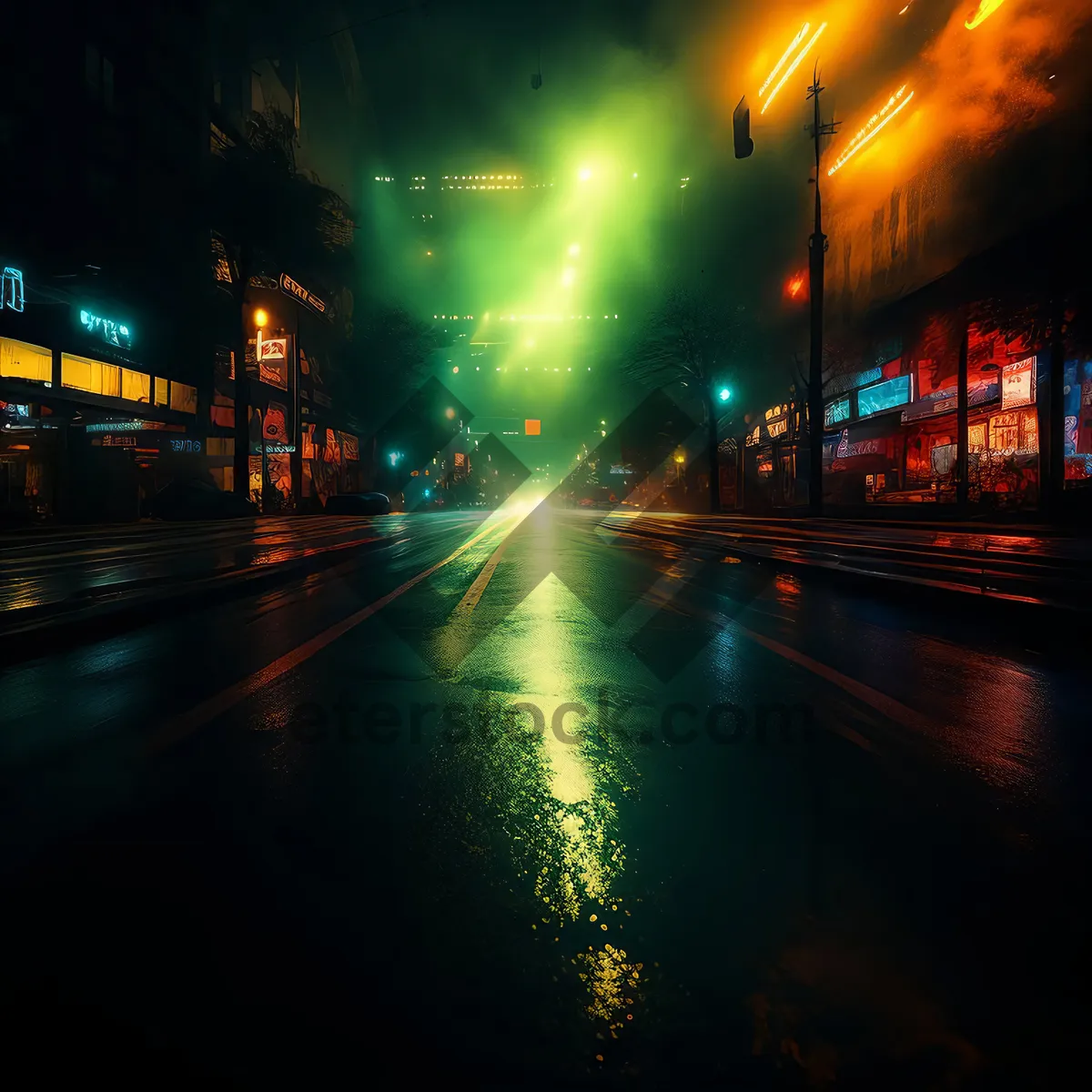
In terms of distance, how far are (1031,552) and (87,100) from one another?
113 feet

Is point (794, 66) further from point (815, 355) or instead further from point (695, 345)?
point (815, 355)

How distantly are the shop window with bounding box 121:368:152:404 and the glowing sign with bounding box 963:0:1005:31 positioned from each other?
113 ft

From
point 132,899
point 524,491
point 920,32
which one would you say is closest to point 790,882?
point 132,899

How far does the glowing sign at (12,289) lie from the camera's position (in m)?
22.8

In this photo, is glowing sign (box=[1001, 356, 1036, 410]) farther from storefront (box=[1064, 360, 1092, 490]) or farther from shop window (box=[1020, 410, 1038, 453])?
storefront (box=[1064, 360, 1092, 490])

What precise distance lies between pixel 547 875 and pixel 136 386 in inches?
1336

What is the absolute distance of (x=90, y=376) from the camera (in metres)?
27.2

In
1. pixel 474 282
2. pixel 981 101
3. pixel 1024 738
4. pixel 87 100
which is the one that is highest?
pixel 474 282

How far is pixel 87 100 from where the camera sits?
86.7 ft

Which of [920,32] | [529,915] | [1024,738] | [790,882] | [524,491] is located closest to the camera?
[529,915]

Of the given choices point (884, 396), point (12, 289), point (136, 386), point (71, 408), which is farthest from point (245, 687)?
point (884, 396)

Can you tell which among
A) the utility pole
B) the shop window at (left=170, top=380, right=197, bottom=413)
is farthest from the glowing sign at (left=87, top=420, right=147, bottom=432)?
the utility pole

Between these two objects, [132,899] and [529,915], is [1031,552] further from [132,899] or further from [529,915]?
[132,899]

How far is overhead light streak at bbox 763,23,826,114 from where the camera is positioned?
31.0 m
